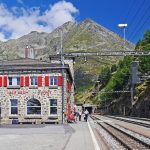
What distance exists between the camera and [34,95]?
4903 cm

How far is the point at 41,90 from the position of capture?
4888 cm

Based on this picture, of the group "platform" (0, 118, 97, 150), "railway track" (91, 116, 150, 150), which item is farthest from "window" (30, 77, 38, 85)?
"platform" (0, 118, 97, 150)

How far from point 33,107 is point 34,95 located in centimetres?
Answer: 143

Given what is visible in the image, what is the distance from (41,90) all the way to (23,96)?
2290mm

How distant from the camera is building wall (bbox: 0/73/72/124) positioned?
1905 inches

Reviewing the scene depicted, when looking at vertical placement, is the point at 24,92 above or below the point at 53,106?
above

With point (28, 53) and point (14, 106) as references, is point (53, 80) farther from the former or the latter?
point (28, 53)

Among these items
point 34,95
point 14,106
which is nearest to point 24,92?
point 34,95

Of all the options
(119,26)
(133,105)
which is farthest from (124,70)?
(119,26)

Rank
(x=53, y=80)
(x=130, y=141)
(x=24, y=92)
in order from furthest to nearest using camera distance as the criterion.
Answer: (x=24, y=92), (x=53, y=80), (x=130, y=141)

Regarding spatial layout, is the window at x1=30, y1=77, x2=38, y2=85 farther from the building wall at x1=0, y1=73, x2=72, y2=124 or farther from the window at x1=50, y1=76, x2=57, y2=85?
the window at x1=50, y1=76, x2=57, y2=85

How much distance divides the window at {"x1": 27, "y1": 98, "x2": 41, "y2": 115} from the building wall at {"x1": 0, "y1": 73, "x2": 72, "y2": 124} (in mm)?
363

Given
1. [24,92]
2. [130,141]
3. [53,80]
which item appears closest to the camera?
[130,141]

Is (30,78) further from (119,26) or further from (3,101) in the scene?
Answer: (119,26)
